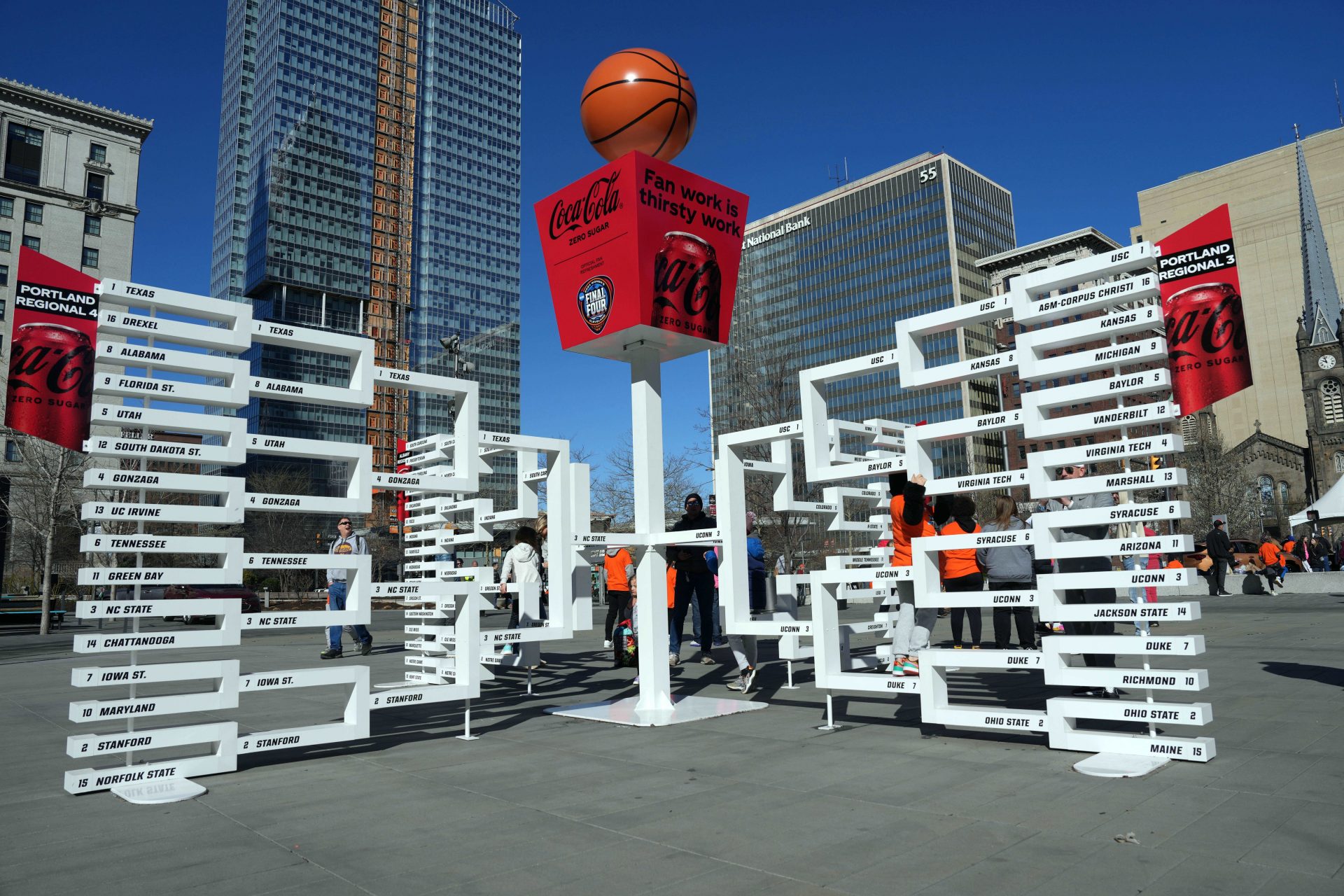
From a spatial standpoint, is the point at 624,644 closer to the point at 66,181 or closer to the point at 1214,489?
the point at 1214,489

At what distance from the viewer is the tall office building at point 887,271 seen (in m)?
115

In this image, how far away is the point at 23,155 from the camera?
63188 mm

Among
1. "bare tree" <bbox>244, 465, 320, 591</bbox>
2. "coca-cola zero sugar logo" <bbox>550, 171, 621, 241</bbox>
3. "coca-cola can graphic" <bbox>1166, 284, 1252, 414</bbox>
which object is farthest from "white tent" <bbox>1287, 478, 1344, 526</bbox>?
"bare tree" <bbox>244, 465, 320, 591</bbox>

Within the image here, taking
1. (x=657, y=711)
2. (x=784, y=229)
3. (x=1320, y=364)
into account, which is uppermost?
(x=784, y=229)

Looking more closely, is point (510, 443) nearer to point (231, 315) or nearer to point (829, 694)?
point (231, 315)

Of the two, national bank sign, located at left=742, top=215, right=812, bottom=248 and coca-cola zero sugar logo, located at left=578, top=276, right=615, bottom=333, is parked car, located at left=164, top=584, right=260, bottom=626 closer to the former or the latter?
coca-cola zero sugar logo, located at left=578, top=276, right=615, bottom=333

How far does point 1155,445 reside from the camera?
496 cm

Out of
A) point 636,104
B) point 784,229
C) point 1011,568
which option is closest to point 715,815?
point 1011,568

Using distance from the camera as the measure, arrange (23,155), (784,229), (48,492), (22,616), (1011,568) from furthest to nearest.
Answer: (784,229) < (23,155) < (22,616) < (48,492) < (1011,568)

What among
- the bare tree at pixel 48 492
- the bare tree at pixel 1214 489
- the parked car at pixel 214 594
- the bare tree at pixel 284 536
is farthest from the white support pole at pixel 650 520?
the bare tree at pixel 1214 489

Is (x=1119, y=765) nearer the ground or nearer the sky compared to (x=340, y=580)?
Answer: nearer the ground

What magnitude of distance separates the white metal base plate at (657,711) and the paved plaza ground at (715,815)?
0.64 feet

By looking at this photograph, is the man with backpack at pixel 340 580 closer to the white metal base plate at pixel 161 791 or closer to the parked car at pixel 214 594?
the white metal base plate at pixel 161 791

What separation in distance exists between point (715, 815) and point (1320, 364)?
109 m
